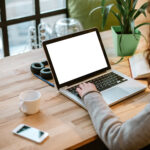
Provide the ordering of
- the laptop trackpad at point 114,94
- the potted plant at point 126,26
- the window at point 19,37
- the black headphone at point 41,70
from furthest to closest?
the window at point 19,37
the potted plant at point 126,26
the black headphone at point 41,70
the laptop trackpad at point 114,94

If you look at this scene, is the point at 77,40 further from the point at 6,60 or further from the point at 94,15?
the point at 94,15

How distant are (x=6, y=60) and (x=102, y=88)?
2.19 feet

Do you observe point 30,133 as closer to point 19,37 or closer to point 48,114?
point 48,114

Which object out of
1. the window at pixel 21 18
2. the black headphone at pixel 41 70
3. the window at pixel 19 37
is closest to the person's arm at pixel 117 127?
the black headphone at pixel 41 70

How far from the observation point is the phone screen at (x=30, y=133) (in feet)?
3.90

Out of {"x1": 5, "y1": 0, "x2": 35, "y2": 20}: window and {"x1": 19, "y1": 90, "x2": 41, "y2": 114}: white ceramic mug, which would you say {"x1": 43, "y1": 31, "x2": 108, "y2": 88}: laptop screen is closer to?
{"x1": 19, "y1": 90, "x2": 41, "y2": 114}: white ceramic mug

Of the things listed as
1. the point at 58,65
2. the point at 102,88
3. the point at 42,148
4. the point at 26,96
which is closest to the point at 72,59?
the point at 58,65

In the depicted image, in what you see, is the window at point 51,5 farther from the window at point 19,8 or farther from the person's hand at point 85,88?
the person's hand at point 85,88

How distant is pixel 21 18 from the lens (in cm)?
329

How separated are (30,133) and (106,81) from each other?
542 mm

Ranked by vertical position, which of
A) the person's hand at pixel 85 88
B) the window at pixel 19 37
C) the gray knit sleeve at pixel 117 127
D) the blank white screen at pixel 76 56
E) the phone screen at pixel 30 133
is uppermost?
the blank white screen at pixel 76 56

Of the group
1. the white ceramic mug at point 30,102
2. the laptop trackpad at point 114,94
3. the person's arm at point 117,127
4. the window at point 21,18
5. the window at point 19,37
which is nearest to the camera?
the person's arm at point 117,127

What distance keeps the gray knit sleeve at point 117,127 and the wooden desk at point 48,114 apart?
0.16ft

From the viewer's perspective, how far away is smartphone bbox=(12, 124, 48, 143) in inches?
46.5
